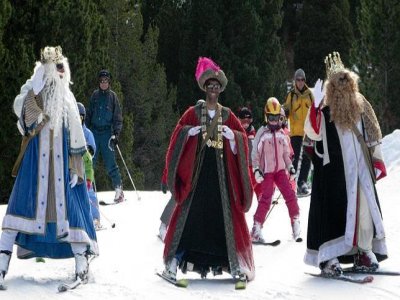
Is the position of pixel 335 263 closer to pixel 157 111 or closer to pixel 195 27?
pixel 157 111

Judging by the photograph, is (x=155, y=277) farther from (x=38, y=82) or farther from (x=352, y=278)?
(x=38, y=82)

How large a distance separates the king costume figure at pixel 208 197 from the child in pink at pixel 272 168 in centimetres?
245

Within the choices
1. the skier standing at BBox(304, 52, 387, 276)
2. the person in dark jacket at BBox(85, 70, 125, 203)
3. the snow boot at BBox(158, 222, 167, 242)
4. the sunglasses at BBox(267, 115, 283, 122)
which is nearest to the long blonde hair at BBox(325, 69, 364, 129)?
the skier standing at BBox(304, 52, 387, 276)

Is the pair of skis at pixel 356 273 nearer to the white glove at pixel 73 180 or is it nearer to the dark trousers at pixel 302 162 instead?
the white glove at pixel 73 180

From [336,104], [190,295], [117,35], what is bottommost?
[190,295]

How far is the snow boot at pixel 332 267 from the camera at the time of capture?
9086 millimetres

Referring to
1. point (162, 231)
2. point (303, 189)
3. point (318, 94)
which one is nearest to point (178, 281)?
point (318, 94)

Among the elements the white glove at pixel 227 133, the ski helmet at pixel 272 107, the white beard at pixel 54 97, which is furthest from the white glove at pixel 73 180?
the ski helmet at pixel 272 107

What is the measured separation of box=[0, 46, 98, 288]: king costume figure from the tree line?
8995 mm

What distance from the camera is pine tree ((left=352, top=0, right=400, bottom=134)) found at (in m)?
28.2

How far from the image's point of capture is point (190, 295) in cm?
832

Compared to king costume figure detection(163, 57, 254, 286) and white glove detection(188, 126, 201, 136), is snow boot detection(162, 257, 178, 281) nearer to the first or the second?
king costume figure detection(163, 57, 254, 286)

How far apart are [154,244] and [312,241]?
247 cm

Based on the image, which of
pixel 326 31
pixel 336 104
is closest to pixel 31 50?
pixel 336 104
